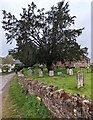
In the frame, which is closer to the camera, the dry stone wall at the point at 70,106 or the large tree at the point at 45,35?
the dry stone wall at the point at 70,106

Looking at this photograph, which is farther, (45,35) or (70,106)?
(45,35)

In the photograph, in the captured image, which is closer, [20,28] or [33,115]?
[33,115]

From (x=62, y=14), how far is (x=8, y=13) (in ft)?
29.8

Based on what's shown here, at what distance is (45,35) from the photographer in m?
49.5

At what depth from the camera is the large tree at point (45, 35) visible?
46531mm

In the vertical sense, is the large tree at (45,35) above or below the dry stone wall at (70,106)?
above

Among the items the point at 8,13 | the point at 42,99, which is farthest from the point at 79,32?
the point at 42,99

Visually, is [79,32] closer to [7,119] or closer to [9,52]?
[9,52]

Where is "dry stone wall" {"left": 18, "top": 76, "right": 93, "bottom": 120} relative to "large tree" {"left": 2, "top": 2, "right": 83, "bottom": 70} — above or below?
below

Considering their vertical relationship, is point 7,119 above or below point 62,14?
below

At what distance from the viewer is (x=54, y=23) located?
4875 centimetres

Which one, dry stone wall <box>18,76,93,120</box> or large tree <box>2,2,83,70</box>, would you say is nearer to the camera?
dry stone wall <box>18,76,93,120</box>

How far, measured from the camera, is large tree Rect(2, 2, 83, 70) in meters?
46.5

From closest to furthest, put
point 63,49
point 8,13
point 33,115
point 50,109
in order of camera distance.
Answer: point 50,109
point 33,115
point 63,49
point 8,13
